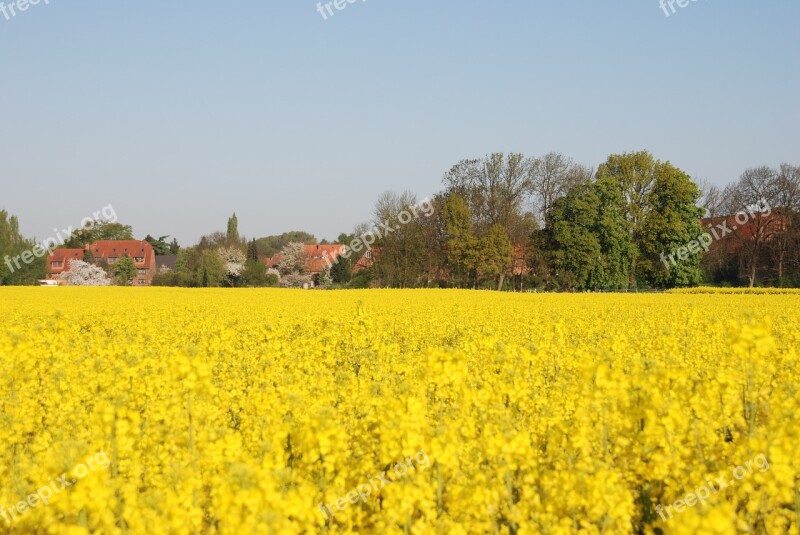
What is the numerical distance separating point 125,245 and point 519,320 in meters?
110

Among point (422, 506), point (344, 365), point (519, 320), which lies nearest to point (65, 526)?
point (422, 506)

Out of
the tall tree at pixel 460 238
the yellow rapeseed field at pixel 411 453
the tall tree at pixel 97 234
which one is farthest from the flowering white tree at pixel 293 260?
the yellow rapeseed field at pixel 411 453

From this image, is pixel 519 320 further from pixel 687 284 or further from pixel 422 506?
pixel 687 284

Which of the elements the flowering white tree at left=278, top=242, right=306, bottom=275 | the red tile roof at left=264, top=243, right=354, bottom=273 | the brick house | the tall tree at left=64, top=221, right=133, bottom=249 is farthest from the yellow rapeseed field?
the tall tree at left=64, top=221, right=133, bottom=249

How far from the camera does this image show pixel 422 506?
4188 mm

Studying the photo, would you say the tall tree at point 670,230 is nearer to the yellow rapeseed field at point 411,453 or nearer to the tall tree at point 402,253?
the tall tree at point 402,253

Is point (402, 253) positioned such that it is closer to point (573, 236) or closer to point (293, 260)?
point (573, 236)

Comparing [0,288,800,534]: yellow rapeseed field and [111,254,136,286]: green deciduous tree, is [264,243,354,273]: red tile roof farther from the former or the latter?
[0,288,800,534]: yellow rapeseed field

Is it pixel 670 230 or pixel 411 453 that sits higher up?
pixel 670 230

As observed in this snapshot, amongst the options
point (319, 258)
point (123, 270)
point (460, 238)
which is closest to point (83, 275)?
point (123, 270)

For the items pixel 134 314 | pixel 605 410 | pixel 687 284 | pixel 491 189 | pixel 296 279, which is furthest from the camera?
pixel 296 279

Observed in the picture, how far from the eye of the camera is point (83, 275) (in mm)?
77875

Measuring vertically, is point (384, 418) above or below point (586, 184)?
below

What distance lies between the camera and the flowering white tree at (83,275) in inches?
3041
